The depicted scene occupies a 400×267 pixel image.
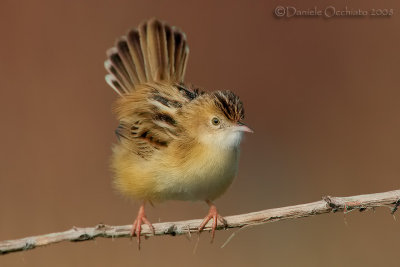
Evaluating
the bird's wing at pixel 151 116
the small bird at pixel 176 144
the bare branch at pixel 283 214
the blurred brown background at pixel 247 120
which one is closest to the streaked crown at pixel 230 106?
the small bird at pixel 176 144

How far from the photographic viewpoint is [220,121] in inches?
176

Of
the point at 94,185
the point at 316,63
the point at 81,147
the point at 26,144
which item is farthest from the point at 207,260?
the point at 316,63

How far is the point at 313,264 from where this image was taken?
265 inches

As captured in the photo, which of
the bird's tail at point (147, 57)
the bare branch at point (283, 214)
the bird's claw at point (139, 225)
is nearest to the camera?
the bare branch at point (283, 214)

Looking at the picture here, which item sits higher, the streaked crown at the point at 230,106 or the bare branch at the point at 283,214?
the streaked crown at the point at 230,106

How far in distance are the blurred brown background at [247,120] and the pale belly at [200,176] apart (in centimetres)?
245

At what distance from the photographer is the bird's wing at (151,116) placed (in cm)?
459

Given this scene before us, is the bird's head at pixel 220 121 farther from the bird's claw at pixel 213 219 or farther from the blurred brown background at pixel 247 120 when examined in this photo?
the blurred brown background at pixel 247 120

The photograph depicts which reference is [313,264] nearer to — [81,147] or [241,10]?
[81,147]

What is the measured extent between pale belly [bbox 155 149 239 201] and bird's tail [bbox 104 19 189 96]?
4.22 ft

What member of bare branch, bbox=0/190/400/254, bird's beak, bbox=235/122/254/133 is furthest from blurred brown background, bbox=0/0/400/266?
bare branch, bbox=0/190/400/254

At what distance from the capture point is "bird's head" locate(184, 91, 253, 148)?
4.42 m

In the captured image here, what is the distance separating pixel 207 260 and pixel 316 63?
3.36m

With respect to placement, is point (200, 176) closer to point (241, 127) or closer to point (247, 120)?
point (241, 127)
